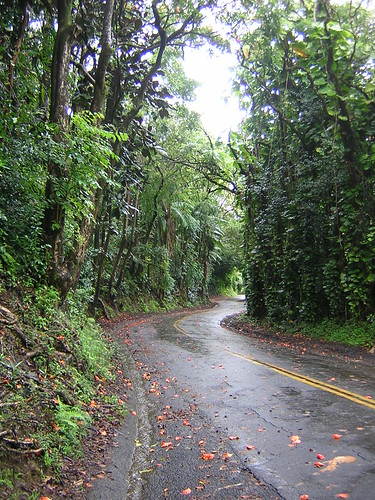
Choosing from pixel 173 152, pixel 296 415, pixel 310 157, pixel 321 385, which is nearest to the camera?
pixel 296 415

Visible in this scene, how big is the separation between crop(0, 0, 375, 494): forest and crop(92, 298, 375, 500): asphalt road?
1.60 m

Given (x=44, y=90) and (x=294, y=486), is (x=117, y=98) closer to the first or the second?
(x=44, y=90)

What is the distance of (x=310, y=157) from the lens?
1592 centimetres

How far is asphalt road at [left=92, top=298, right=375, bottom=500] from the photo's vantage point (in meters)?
3.93

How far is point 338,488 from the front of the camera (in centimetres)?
370

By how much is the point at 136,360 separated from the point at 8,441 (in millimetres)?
7080

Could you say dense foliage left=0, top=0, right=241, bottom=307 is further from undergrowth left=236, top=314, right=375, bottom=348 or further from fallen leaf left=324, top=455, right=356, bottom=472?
undergrowth left=236, top=314, right=375, bottom=348

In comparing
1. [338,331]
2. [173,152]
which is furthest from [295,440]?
[173,152]

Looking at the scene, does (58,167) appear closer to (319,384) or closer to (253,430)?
(253,430)

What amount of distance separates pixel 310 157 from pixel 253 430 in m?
12.8

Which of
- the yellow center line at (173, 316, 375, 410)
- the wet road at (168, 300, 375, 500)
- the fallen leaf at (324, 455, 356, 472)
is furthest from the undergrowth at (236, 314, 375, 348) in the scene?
the fallen leaf at (324, 455, 356, 472)

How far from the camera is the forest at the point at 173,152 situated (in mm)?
7648

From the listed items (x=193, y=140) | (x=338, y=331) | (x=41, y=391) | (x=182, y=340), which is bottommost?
(x=182, y=340)

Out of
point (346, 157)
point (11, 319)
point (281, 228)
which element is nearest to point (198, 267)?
point (281, 228)
